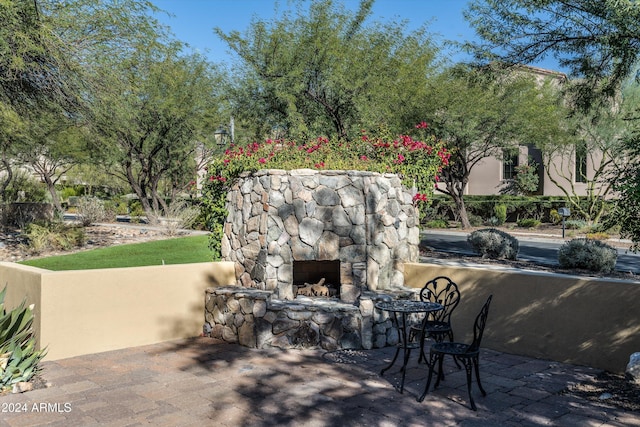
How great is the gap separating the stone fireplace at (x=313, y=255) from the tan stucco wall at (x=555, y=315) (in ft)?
3.22

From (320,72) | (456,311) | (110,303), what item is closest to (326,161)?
(456,311)

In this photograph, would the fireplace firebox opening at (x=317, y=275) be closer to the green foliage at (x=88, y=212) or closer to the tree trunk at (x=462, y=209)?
the green foliage at (x=88, y=212)

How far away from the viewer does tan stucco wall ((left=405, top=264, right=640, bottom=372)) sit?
591cm

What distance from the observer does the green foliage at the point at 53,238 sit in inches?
565

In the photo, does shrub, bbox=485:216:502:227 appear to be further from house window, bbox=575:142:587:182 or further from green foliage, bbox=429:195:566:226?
house window, bbox=575:142:587:182

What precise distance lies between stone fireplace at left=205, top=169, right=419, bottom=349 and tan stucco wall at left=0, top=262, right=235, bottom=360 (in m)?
0.40

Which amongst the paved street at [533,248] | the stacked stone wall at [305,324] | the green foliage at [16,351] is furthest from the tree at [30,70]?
the paved street at [533,248]

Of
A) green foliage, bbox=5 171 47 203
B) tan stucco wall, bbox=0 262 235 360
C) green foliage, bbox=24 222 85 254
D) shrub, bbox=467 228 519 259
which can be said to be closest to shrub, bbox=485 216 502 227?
shrub, bbox=467 228 519 259

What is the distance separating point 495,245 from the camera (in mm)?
12266

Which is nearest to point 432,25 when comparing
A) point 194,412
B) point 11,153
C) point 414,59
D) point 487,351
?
point 414,59

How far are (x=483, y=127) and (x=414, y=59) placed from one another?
4.05 meters

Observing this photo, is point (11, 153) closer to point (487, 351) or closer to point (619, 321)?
point (487, 351)

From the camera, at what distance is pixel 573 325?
20.6ft

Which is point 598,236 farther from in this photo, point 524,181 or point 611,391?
point 611,391
